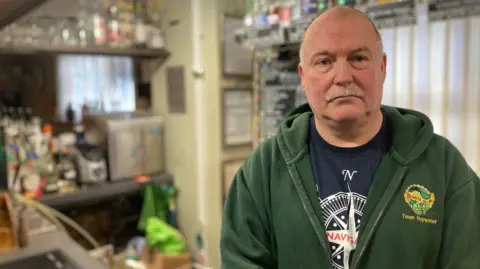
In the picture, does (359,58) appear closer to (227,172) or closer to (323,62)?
(323,62)

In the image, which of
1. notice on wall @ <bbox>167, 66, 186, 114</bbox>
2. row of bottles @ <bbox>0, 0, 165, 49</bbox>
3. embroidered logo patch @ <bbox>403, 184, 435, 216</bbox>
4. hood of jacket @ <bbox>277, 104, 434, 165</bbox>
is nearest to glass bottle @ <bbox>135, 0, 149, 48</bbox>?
row of bottles @ <bbox>0, 0, 165, 49</bbox>

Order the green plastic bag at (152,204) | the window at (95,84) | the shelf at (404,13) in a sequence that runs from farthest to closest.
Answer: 1. the window at (95,84)
2. the green plastic bag at (152,204)
3. the shelf at (404,13)

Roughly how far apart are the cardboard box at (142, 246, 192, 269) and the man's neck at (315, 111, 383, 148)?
6.12 ft

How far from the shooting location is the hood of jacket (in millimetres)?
949

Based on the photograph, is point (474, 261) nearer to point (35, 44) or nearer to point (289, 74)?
point (289, 74)

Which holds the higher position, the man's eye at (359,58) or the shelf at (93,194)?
the man's eye at (359,58)

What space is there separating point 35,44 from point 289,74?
4.93ft

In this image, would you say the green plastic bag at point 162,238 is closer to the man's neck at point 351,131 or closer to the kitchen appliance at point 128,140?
the kitchen appliance at point 128,140

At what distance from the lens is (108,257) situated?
1.91 metres

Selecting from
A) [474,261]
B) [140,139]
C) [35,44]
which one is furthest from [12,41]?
[474,261]

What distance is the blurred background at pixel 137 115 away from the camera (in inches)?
101

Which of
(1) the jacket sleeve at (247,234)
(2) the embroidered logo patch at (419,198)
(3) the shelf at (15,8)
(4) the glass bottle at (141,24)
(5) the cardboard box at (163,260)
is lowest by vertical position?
(5) the cardboard box at (163,260)

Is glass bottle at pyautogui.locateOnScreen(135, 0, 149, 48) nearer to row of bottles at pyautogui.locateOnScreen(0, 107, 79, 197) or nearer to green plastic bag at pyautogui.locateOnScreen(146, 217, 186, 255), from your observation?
row of bottles at pyautogui.locateOnScreen(0, 107, 79, 197)

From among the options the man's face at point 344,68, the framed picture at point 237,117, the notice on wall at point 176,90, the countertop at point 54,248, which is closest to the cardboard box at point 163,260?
the framed picture at point 237,117
